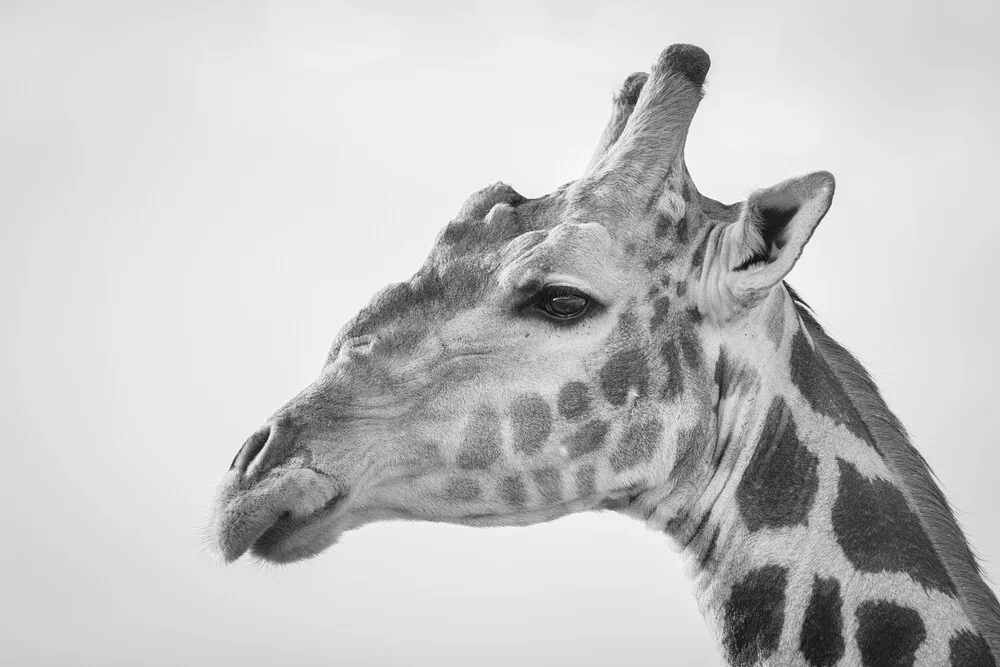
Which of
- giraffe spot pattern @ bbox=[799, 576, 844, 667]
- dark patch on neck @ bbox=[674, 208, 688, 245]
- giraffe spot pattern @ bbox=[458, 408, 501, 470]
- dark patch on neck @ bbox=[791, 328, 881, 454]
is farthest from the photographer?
dark patch on neck @ bbox=[674, 208, 688, 245]

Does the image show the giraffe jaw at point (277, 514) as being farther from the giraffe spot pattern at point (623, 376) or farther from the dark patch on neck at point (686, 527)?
the dark patch on neck at point (686, 527)

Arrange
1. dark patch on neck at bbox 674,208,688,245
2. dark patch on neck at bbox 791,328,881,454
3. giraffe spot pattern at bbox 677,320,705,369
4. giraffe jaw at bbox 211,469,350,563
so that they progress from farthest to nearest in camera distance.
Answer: dark patch on neck at bbox 674,208,688,245 → dark patch on neck at bbox 791,328,881,454 → giraffe spot pattern at bbox 677,320,705,369 → giraffe jaw at bbox 211,469,350,563

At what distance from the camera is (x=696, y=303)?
456 centimetres

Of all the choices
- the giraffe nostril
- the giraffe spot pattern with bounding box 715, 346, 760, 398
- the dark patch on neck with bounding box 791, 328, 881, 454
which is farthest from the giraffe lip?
the dark patch on neck with bounding box 791, 328, 881, 454

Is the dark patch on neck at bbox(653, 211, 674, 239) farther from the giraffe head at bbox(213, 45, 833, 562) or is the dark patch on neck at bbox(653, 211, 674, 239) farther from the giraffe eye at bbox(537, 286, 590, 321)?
the giraffe eye at bbox(537, 286, 590, 321)

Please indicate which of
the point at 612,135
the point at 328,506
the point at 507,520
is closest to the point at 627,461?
the point at 507,520

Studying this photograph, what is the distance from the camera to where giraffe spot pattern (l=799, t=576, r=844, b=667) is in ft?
13.6

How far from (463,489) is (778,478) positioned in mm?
1333

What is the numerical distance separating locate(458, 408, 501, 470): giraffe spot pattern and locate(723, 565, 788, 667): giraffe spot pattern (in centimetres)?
116

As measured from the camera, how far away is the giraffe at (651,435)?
4.21 meters

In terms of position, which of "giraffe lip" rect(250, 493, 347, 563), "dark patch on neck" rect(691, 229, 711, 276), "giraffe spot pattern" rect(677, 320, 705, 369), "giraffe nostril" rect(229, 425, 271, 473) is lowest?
"giraffe lip" rect(250, 493, 347, 563)

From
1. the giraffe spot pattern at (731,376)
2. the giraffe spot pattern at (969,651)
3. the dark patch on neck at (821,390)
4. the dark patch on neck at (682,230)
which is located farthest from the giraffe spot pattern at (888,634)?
the dark patch on neck at (682,230)

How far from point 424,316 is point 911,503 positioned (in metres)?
2.25

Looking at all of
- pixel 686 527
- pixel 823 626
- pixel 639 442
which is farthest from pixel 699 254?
pixel 823 626
